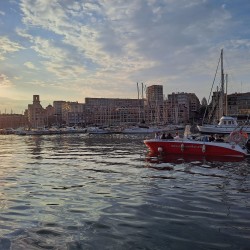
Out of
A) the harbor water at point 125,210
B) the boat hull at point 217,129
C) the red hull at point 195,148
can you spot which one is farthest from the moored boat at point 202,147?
the boat hull at point 217,129

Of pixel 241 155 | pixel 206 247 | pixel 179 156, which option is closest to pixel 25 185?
pixel 206 247

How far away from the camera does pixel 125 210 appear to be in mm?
13055

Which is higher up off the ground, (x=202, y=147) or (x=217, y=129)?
(x=217, y=129)

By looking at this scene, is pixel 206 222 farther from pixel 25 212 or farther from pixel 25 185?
pixel 25 185

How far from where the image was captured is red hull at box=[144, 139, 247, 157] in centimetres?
3216

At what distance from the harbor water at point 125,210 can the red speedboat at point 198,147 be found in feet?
33.3

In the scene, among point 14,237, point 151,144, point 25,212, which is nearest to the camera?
point 14,237

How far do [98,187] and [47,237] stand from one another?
755 centimetres

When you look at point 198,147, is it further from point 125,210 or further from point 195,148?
point 125,210

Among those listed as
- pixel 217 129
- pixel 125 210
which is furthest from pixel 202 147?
pixel 217 129

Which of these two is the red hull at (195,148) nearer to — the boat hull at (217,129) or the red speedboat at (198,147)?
the red speedboat at (198,147)

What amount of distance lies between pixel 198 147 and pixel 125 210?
21.6 metres

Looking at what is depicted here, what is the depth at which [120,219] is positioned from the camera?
11.9m

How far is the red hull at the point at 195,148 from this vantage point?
32156 millimetres
